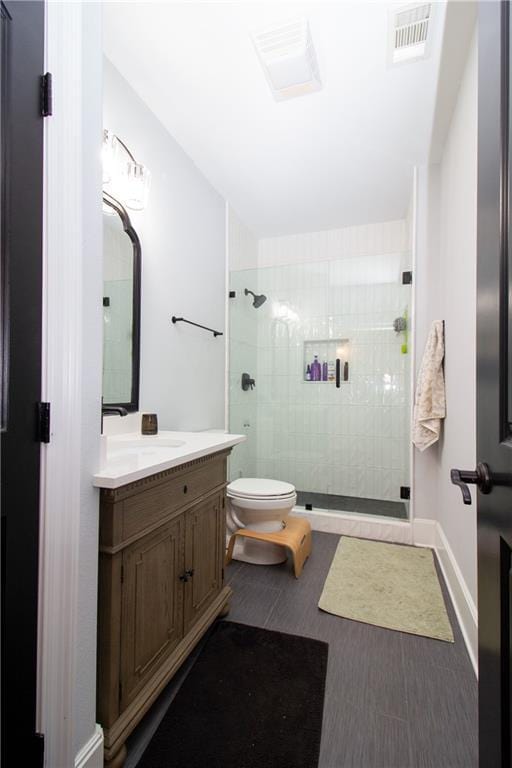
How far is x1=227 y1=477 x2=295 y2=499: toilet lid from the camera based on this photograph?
2172mm

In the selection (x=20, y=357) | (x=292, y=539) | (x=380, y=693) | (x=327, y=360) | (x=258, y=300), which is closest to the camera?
(x=20, y=357)

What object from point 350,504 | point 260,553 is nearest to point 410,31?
point 260,553

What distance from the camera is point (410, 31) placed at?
1539 mm

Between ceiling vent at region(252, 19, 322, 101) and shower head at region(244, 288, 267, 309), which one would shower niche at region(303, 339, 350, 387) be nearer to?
shower head at region(244, 288, 267, 309)

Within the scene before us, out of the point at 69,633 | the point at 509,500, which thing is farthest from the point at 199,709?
the point at 509,500

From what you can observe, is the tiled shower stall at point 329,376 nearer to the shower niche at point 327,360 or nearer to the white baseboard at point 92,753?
the shower niche at point 327,360

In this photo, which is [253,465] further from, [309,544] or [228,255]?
[228,255]

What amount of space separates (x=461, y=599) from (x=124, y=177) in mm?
2538

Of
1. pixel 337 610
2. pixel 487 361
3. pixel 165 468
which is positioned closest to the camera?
pixel 487 361

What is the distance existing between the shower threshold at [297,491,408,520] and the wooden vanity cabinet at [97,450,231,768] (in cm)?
157

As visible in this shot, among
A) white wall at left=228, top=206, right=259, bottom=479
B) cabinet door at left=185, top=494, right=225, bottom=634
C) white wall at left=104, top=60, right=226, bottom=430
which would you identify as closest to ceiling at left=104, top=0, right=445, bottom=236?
white wall at left=104, top=60, right=226, bottom=430

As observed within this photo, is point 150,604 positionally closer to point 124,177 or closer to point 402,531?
point 124,177

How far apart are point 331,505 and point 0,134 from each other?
2943mm

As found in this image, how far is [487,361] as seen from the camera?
65 centimetres
